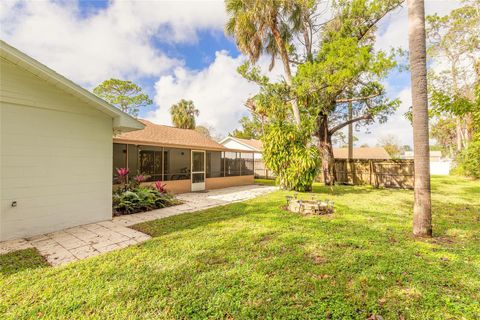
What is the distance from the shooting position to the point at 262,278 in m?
2.78

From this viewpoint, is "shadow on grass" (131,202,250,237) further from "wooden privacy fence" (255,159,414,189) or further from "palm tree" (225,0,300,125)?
"palm tree" (225,0,300,125)

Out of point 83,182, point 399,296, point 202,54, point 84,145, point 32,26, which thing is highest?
point 202,54

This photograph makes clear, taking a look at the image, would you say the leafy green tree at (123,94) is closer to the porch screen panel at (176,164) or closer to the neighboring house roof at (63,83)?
the porch screen panel at (176,164)

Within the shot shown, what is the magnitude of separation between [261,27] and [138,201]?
10096 mm

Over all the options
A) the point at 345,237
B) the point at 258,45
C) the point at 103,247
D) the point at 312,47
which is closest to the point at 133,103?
the point at 258,45

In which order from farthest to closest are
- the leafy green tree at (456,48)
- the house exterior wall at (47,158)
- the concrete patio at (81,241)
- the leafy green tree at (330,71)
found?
the leafy green tree at (456,48) → the leafy green tree at (330,71) → the house exterior wall at (47,158) → the concrete patio at (81,241)

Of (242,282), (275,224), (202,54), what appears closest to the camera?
(242,282)

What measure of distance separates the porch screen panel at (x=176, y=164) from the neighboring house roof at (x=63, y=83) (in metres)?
4.78

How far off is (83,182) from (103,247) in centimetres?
212

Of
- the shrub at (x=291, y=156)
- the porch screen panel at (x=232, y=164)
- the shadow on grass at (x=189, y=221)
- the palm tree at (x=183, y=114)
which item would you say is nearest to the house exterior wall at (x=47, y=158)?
the shadow on grass at (x=189, y=221)

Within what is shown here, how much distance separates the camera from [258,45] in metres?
11.7

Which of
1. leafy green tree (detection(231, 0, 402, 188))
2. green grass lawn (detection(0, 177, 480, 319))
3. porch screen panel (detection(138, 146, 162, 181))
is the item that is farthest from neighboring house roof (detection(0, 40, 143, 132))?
leafy green tree (detection(231, 0, 402, 188))

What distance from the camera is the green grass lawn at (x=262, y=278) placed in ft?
7.29

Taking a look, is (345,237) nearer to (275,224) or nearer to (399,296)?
(275,224)
